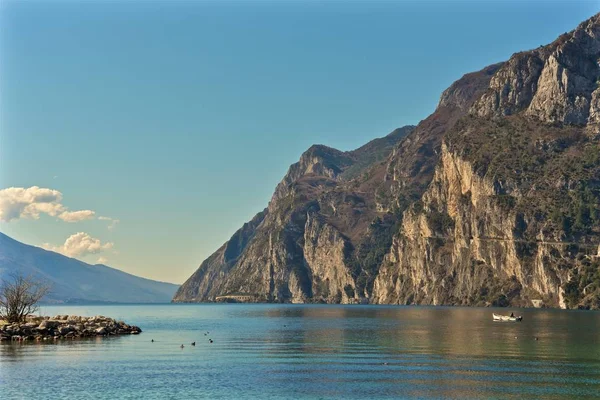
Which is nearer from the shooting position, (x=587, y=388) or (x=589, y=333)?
(x=587, y=388)

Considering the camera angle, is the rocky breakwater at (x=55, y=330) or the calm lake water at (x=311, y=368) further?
the rocky breakwater at (x=55, y=330)

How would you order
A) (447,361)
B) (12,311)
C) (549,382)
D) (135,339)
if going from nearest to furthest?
1. (549,382)
2. (447,361)
3. (135,339)
4. (12,311)

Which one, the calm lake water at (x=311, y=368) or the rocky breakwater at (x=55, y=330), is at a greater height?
the rocky breakwater at (x=55, y=330)

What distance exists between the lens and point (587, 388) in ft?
244

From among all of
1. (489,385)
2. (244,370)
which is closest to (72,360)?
(244,370)

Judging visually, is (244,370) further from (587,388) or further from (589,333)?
(589,333)

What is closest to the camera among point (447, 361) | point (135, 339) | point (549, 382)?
point (549, 382)

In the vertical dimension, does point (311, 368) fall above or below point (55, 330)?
below

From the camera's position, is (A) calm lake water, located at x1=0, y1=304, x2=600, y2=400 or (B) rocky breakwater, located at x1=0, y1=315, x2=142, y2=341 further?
(B) rocky breakwater, located at x1=0, y1=315, x2=142, y2=341

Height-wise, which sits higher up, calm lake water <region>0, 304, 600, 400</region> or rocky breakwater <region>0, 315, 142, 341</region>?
rocky breakwater <region>0, 315, 142, 341</region>

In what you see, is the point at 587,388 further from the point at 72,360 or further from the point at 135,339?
the point at 135,339

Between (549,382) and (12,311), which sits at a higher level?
(12,311)

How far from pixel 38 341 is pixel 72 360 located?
1293 inches

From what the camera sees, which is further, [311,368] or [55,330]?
[55,330]
